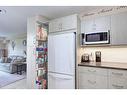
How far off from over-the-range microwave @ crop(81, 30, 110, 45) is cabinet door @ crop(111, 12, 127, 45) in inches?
4.7

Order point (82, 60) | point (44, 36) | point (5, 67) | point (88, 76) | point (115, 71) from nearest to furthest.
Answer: point (115, 71)
point (88, 76)
point (82, 60)
point (44, 36)
point (5, 67)

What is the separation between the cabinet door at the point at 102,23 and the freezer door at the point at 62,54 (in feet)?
2.04

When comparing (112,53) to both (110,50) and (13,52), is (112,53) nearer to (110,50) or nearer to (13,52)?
(110,50)

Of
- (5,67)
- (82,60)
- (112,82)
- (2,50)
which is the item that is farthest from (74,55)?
→ (2,50)

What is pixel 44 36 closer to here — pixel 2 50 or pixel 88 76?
pixel 88 76

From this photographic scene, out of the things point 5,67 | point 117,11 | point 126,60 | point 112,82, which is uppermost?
point 117,11

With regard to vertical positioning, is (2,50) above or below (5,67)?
above

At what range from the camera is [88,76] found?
2.27m

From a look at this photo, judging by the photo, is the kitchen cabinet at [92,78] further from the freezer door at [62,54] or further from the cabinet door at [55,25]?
the cabinet door at [55,25]

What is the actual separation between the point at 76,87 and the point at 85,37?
119cm

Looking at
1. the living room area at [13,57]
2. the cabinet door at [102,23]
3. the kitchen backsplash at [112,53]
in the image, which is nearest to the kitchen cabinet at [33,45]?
the kitchen backsplash at [112,53]

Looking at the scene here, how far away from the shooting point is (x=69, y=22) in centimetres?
253

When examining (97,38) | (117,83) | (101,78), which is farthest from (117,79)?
(97,38)

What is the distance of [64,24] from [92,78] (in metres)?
1.41
